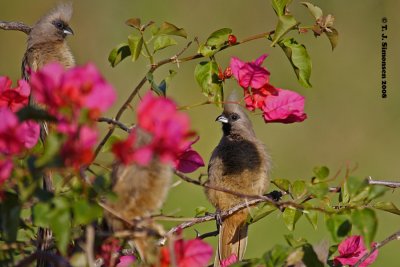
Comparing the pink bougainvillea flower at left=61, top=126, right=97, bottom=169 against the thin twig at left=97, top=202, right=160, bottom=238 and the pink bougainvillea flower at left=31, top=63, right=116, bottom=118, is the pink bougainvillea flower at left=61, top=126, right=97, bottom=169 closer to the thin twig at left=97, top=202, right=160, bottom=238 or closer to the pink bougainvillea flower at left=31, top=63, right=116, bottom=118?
the pink bougainvillea flower at left=31, top=63, right=116, bottom=118

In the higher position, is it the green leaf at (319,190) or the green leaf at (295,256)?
the green leaf at (319,190)

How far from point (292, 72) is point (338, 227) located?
262 inches

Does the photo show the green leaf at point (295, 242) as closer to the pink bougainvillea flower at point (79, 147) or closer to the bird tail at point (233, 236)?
the pink bougainvillea flower at point (79, 147)

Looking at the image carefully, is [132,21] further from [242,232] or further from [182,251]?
[242,232]

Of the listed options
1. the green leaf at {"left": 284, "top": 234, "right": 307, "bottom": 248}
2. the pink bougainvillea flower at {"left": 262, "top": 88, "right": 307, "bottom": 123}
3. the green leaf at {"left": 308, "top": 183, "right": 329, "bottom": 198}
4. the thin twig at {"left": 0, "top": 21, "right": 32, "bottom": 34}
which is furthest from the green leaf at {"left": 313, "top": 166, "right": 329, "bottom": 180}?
the thin twig at {"left": 0, "top": 21, "right": 32, "bottom": 34}

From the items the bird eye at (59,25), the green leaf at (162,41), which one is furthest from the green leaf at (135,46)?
the bird eye at (59,25)

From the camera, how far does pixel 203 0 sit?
9.27 meters

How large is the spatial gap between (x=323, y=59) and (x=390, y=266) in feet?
9.70

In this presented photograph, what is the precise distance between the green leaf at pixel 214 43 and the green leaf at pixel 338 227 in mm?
907

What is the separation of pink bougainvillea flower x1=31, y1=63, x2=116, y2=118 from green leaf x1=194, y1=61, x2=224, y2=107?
3.46 feet

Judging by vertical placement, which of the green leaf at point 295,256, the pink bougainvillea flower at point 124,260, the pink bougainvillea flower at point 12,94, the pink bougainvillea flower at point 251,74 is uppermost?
the pink bougainvillea flower at point 251,74

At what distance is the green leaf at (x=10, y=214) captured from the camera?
1633 mm

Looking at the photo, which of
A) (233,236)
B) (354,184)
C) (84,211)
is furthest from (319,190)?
(233,236)

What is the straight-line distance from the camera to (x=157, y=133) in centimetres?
162
